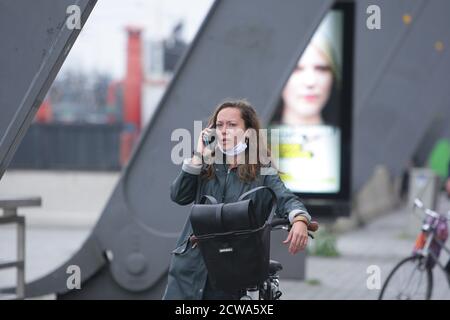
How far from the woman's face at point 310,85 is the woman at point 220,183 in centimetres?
715

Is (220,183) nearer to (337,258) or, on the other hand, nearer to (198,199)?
(198,199)

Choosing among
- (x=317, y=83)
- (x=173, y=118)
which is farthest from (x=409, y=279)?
(x=317, y=83)

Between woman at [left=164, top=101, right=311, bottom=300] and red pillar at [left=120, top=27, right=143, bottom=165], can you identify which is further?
red pillar at [left=120, top=27, right=143, bottom=165]

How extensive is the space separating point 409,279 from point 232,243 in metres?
3.80

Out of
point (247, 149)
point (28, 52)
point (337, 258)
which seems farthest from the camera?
point (337, 258)

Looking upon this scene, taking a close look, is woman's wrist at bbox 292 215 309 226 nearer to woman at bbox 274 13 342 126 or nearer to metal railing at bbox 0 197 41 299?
metal railing at bbox 0 197 41 299

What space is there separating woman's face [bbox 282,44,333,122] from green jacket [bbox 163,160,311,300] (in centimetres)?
722

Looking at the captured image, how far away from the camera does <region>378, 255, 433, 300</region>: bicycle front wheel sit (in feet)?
25.1

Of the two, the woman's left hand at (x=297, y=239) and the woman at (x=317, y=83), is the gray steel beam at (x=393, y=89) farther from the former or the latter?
the woman's left hand at (x=297, y=239)

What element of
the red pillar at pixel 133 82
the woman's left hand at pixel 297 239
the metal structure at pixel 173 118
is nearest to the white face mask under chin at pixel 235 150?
the woman's left hand at pixel 297 239

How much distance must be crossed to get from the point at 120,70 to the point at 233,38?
22476mm

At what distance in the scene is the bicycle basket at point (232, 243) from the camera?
164 inches

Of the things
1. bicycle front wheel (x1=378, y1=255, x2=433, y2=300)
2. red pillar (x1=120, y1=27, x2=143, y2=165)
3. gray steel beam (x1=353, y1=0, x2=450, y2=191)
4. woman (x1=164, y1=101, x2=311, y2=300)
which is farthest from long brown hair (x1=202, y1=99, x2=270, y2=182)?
red pillar (x1=120, y1=27, x2=143, y2=165)

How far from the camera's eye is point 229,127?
4582mm
